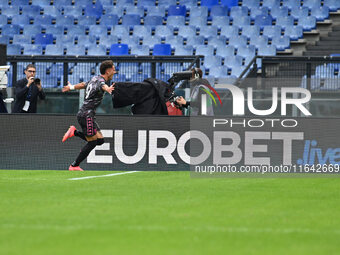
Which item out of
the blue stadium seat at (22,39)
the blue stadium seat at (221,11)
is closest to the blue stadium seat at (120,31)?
the blue stadium seat at (22,39)

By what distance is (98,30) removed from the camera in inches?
960

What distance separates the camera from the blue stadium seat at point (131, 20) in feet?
80.8

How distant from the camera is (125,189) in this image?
31.5 ft

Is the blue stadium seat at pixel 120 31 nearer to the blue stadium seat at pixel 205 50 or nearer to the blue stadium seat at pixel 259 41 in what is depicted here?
the blue stadium seat at pixel 205 50

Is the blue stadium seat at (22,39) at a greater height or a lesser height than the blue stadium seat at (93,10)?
lesser

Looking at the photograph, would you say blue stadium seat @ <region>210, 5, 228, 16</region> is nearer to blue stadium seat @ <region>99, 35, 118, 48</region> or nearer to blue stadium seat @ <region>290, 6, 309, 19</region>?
blue stadium seat @ <region>290, 6, 309, 19</region>

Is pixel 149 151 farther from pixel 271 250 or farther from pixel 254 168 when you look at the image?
pixel 271 250

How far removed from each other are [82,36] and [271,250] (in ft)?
64.4

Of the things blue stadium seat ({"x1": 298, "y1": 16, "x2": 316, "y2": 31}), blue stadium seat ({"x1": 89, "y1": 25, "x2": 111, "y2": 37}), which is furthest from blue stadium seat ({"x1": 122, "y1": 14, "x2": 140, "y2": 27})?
blue stadium seat ({"x1": 298, "y1": 16, "x2": 316, "y2": 31})

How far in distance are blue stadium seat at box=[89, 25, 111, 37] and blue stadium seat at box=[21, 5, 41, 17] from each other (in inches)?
102

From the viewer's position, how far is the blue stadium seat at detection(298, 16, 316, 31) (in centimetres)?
2332

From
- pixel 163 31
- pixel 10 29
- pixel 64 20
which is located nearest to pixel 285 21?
pixel 163 31

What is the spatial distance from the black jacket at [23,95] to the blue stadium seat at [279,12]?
11578 mm

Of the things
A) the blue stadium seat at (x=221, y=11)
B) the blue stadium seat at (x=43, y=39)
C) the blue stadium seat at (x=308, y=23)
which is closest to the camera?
the blue stadium seat at (x=308, y=23)
